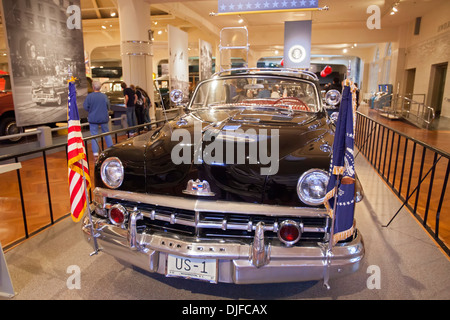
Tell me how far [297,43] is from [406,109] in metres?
7.03

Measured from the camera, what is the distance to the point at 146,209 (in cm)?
220

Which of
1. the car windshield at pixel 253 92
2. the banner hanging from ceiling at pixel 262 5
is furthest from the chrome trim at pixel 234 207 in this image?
the banner hanging from ceiling at pixel 262 5

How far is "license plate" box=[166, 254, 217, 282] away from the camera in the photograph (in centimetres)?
194

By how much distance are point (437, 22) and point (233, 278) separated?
16.5 meters

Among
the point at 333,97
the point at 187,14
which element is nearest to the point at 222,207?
the point at 333,97

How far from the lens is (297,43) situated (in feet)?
33.8

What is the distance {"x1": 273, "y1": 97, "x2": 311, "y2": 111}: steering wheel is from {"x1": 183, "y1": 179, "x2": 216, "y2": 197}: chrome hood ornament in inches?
69.0

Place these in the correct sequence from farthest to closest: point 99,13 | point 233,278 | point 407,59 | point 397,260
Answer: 1. point 407,59
2. point 99,13
3. point 397,260
4. point 233,278

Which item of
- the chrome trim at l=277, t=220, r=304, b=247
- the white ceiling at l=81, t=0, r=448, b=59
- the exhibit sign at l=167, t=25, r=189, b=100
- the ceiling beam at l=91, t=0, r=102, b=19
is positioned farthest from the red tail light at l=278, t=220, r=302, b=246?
the ceiling beam at l=91, t=0, r=102, b=19

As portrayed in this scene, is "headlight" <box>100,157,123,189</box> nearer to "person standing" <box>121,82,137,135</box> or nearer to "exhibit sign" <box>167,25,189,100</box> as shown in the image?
"person standing" <box>121,82,137,135</box>

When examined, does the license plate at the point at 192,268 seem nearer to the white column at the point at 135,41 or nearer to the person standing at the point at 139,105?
the person standing at the point at 139,105

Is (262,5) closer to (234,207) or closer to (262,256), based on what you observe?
(234,207)
